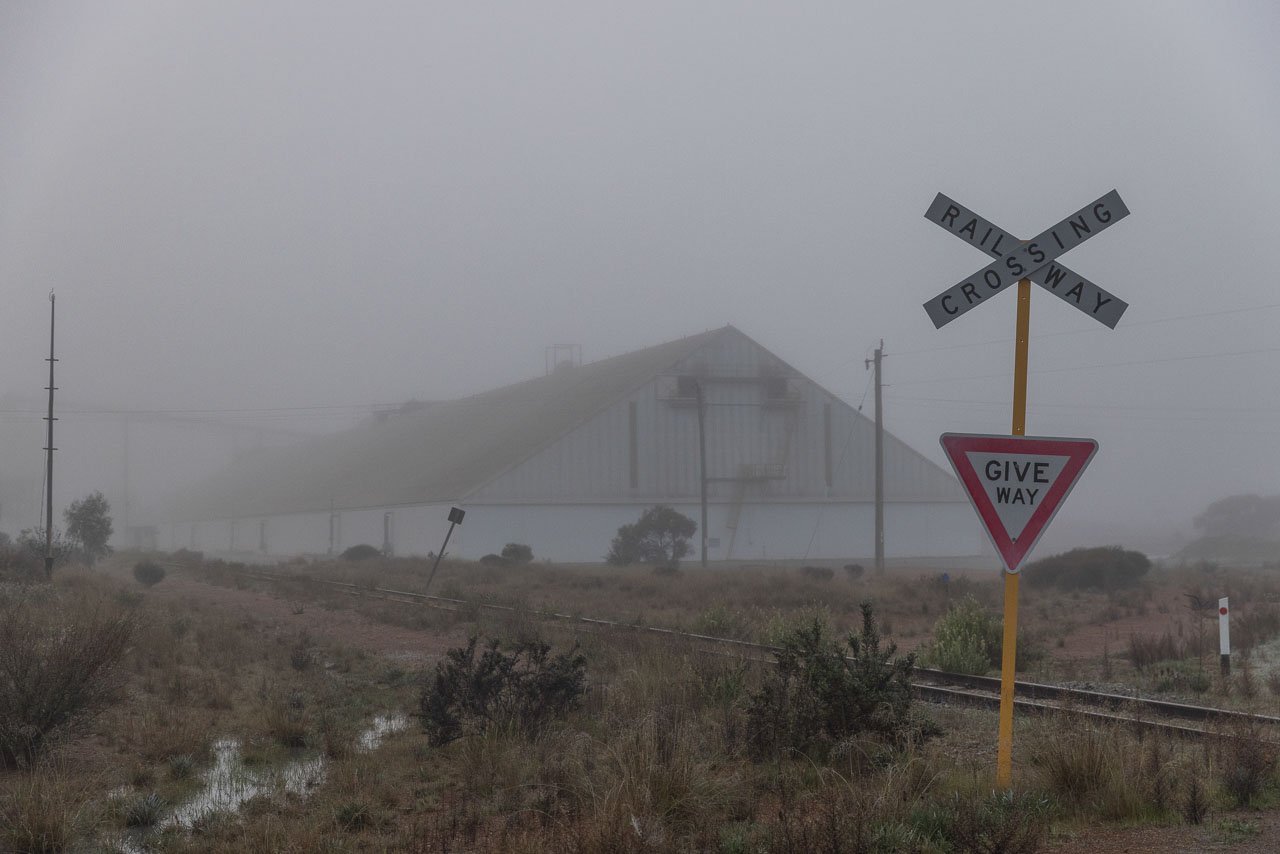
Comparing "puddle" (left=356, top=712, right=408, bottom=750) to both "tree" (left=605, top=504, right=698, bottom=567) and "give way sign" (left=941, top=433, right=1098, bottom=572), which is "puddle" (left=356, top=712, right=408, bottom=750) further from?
"tree" (left=605, top=504, right=698, bottom=567)

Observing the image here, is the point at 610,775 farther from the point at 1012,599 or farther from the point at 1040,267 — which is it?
the point at 1040,267

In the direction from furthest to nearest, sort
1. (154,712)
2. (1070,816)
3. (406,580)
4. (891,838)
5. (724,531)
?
(724,531) → (406,580) → (154,712) → (1070,816) → (891,838)

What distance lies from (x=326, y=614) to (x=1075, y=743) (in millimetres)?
22098

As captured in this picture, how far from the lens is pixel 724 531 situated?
6334 cm

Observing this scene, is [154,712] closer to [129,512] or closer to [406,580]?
[406,580]

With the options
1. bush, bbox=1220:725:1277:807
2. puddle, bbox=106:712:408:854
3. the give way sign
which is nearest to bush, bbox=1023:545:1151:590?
bush, bbox=1220:725:1277:807

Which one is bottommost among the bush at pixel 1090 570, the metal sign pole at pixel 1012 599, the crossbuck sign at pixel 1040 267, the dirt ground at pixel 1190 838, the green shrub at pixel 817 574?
the green shrub at pixel 817 574

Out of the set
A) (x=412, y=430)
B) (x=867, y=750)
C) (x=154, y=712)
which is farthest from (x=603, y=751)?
(x=412, y=430)

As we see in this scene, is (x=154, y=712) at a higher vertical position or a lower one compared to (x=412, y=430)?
lower

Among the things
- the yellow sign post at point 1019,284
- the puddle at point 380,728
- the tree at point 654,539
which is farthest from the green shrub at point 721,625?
the tree at point 654,539

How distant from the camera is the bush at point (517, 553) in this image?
178ft

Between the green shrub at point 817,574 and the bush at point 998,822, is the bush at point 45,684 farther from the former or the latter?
the green shrub at point 817,574

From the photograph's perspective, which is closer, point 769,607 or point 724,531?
point 769,607

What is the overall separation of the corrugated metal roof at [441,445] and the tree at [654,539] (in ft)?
21.7
